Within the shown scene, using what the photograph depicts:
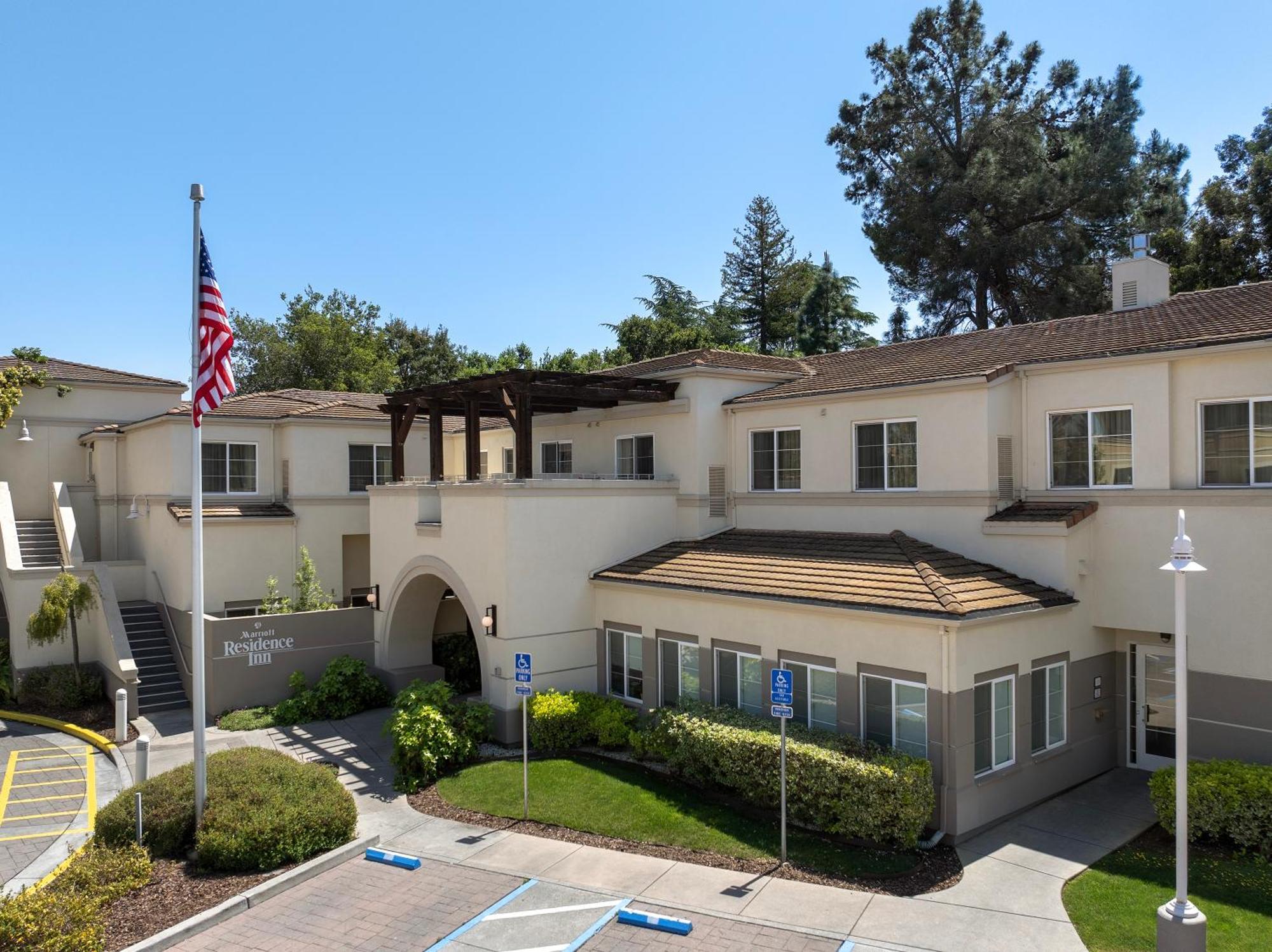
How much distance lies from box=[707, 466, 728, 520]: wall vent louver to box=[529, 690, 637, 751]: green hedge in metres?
5.49

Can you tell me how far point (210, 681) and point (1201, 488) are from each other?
71.3 ft

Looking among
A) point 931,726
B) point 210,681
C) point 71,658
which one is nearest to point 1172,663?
point 931,726

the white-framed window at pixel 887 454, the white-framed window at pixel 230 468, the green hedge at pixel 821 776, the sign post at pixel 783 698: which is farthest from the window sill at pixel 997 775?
the white-framed window at pixel 230 468

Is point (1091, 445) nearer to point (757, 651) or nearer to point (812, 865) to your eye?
point (757, 651)

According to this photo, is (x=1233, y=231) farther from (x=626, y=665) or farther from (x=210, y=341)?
(x=210, y=341)

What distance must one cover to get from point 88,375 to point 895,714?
3015 cm

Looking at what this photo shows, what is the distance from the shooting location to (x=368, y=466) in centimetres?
2722

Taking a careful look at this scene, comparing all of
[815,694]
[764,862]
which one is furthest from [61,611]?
[764,862]

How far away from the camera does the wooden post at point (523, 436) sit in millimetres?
19016

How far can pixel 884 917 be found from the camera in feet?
35.4

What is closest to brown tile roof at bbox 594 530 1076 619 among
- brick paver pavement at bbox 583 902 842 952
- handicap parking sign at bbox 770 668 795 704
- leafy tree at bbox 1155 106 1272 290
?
handicap parking sign at bbox 770 668 795 704

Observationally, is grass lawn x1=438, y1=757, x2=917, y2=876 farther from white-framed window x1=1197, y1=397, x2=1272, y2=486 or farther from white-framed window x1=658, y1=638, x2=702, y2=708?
white-framed window x1=1197, y1=397, x2=1272, y2=486

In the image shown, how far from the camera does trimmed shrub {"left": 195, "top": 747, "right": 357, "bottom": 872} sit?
12203 millimetres

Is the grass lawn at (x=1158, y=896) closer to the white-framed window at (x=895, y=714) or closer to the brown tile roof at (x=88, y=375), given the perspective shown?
the white-framed window at (x=895, y=714)
